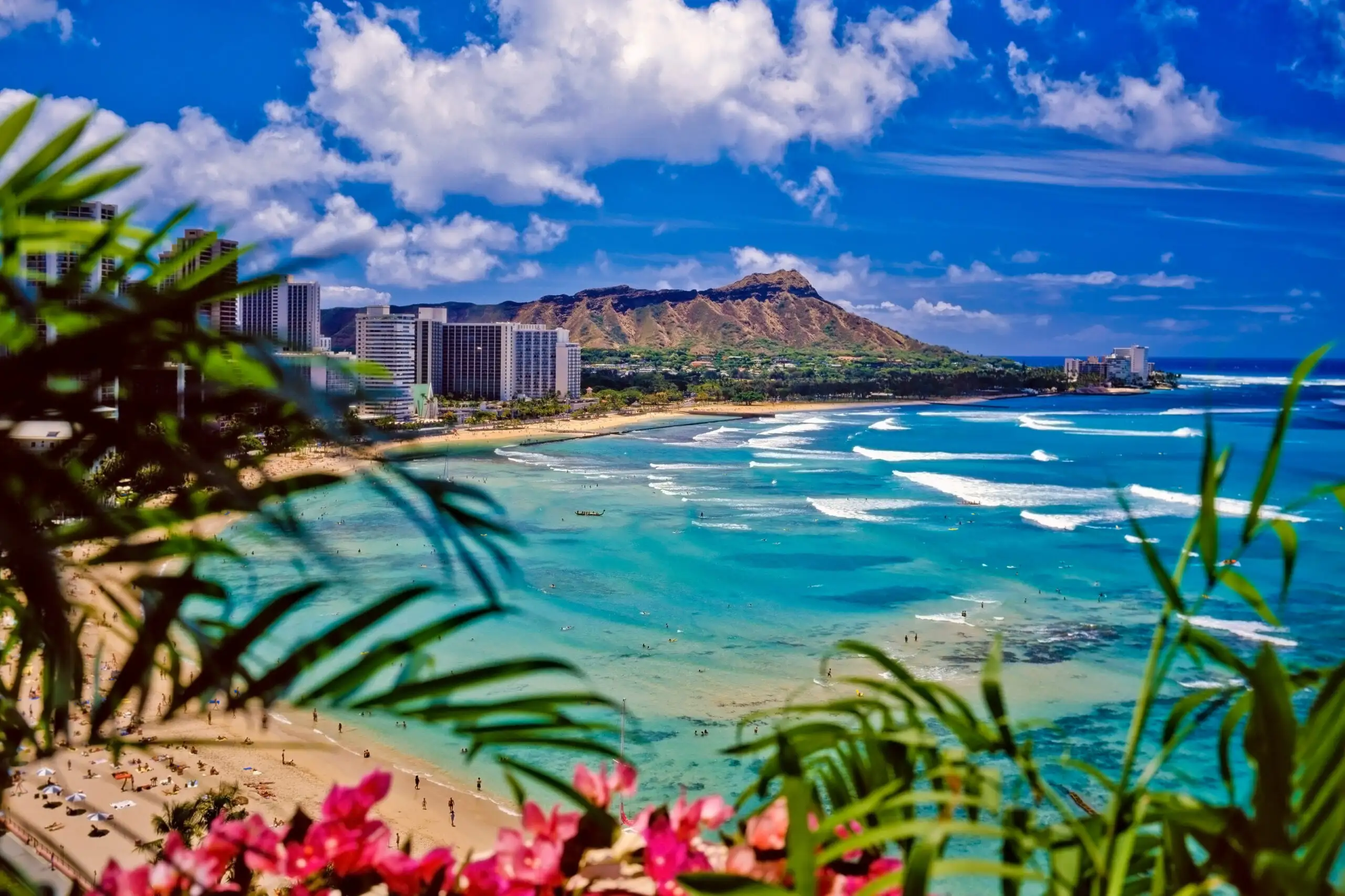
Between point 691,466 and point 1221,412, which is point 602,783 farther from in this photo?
point 1221,412

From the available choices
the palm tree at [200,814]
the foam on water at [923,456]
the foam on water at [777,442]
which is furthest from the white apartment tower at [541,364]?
the palm tree at [200,814]

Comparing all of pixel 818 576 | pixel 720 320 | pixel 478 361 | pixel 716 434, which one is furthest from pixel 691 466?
pixel 720 320

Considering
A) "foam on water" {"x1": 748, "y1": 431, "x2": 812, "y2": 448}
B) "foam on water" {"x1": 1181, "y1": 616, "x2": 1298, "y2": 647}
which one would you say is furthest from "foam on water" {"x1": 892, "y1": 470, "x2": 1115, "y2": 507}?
"foam on water" {"x1": 748, "y1": 431, "x2": 812, "y2": 448}

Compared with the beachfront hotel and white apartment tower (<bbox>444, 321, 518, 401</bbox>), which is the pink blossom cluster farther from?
white apartment tower (<bbox>444, 321, 518, 401</bbox>)

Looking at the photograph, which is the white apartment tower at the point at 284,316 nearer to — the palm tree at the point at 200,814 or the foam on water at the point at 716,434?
the palm tree at the point at 200,814

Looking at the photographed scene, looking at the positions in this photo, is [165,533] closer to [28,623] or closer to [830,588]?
[28,623]
